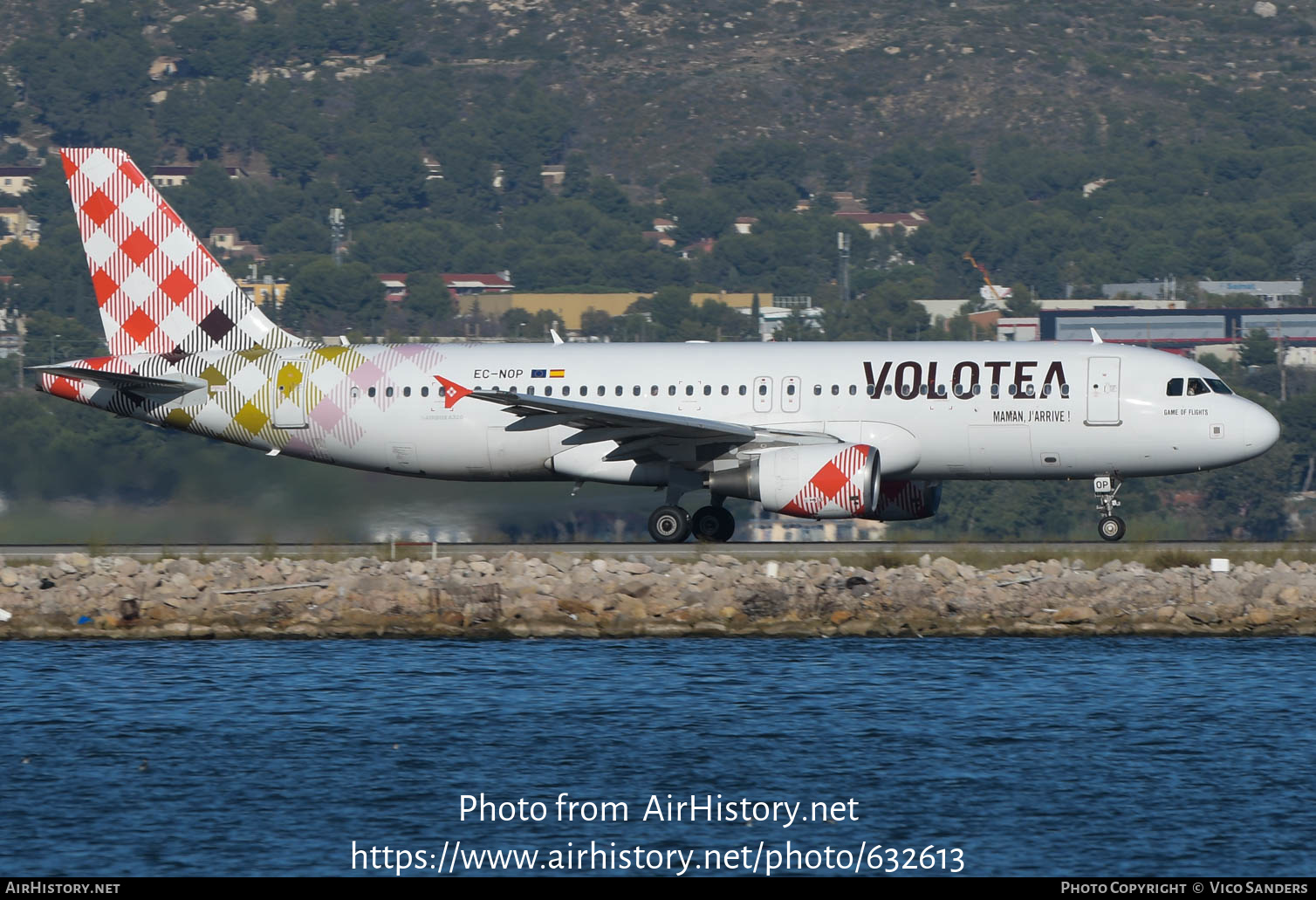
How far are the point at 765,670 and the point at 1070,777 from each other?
Answer: 725 cm

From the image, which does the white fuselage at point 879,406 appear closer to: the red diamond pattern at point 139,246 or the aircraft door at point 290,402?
the aircraft door at point 290,402

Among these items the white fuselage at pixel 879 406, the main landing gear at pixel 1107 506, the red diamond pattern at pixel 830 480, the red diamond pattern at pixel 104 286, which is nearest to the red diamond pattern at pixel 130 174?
the red diamond pattern at pixel 104 286

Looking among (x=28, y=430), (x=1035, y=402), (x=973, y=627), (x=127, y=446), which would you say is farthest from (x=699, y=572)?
(x=28, y=430)

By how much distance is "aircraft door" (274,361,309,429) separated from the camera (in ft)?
136

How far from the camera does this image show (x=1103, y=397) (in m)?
39.1

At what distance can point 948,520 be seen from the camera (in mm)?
100125

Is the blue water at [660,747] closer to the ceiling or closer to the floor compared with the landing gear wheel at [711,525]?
closer to the floor

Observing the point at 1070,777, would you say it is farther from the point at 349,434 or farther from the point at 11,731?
the point at 349,434

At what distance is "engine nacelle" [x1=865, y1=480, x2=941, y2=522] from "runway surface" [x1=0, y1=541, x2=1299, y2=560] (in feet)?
2.70

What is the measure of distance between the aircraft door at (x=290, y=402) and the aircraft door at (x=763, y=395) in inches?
352

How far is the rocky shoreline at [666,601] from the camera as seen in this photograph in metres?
34.8

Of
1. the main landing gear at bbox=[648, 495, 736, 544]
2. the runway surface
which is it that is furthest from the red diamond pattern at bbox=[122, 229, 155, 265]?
the main landing gear at bbox=[648, 495, 736, 544]

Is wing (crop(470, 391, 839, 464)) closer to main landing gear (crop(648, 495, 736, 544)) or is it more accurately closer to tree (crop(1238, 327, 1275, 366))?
main landing gear (crop(648, 495, 736, 544))

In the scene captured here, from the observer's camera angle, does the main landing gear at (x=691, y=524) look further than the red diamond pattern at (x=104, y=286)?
No
